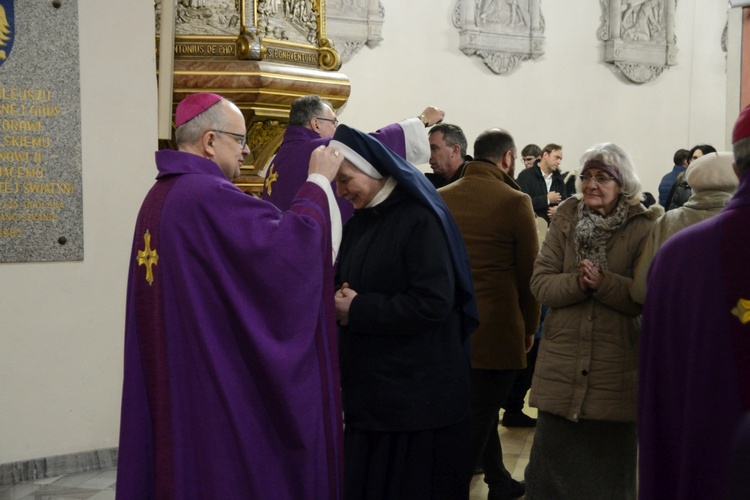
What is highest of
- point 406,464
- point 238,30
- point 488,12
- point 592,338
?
point 488,12

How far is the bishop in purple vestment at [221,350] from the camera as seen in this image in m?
2.94

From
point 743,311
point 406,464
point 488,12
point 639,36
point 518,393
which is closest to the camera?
point 743,311

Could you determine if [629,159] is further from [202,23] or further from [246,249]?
[202,23]

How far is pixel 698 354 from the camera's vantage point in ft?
6.94

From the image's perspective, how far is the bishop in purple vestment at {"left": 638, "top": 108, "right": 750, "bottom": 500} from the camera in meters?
2.06

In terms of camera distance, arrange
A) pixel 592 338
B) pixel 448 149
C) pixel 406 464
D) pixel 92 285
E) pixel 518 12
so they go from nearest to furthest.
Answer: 1. pixel 406 464
2. pixel 592 338
3. pixel 92 285
4. pixel 448 149
5. pixel 518 12

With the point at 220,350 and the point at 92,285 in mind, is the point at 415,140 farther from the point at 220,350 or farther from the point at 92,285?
the point at 92,285

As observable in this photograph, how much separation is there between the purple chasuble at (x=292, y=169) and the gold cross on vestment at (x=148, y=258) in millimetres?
1594

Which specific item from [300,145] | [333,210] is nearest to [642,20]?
[300,145]

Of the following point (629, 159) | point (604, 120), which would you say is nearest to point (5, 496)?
point (629, 159)

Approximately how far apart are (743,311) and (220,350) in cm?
158

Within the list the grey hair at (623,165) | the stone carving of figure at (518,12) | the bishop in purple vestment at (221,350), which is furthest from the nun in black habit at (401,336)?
the stone carving of figure at (518,12)

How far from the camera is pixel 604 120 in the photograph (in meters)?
12.6

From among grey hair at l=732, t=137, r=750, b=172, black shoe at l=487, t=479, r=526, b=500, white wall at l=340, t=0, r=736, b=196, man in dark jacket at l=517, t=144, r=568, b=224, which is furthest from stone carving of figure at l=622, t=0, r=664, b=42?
grey hair at l=732, t=137, r=750, b=172
